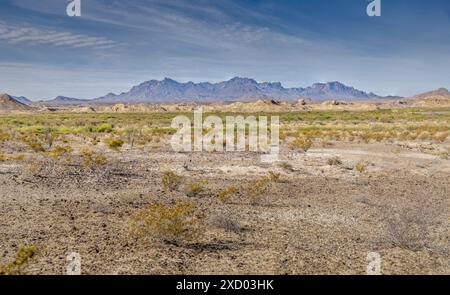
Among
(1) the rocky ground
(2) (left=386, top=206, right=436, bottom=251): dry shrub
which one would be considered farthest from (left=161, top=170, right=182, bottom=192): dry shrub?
(2) (left=386, top=206, right=436, bottom=251): dry shrub

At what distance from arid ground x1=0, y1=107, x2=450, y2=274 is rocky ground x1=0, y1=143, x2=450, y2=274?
0.13 ft

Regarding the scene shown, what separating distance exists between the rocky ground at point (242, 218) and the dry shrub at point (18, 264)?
0.19 meters

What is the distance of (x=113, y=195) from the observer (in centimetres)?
1520

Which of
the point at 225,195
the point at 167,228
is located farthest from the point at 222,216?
the point at 225,195

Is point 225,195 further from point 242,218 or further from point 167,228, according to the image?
point 167,228

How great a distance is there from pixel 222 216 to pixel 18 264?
5.33 metres

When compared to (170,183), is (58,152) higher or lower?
higher

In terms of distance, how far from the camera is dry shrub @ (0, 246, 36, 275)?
763 centimetres

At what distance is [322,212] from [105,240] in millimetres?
6427

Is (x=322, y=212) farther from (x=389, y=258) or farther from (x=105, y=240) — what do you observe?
(x=105, y=240)

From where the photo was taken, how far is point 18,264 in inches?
310

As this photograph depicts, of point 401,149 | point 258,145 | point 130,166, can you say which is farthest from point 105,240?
point 401,149
